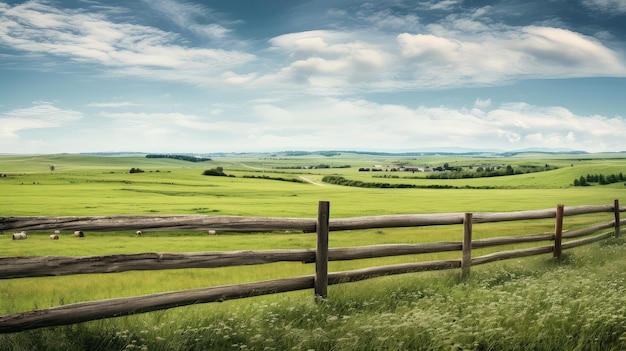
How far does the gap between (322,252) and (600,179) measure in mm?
119107

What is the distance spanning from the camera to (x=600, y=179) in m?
109

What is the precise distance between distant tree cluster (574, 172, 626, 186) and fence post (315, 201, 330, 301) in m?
114

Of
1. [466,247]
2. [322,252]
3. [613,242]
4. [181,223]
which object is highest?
[181,223]

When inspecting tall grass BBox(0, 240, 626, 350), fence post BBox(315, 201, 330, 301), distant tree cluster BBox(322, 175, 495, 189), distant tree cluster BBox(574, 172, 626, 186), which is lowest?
distant tree cluster BBox(322, 175, 495, 189)

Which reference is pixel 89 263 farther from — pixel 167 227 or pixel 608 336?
pixel 608 336

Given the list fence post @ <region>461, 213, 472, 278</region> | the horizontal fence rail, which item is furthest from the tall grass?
fence post @ <region>461, 213, 472, 278</region>

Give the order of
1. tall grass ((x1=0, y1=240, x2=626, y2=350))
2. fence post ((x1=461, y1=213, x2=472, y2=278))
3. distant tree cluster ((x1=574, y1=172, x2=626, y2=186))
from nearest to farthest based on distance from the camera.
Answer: tall grass ((x1=0, y1=240, x2=626, y2=350)) < fence post ((x1=461, y1=213, x2=472, y2=278)) < distant tree cluster ((x1=574, y1=172, x2=626, y2=186))

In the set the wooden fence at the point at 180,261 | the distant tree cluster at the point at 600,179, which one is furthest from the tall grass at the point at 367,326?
the distant tree cluster at the point at 600,179

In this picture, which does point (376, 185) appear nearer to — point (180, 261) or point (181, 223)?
point (181, 223)

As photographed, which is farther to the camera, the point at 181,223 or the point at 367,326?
the point at 181,223

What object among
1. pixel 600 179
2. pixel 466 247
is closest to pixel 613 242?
pixel 466 247

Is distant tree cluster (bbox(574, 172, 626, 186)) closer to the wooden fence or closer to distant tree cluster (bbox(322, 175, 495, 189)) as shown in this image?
distant tree cluster (bbox(322, 175, 495, 189))

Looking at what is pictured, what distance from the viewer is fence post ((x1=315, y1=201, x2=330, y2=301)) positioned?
7828mm

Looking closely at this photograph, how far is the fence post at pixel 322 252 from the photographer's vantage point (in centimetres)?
783
